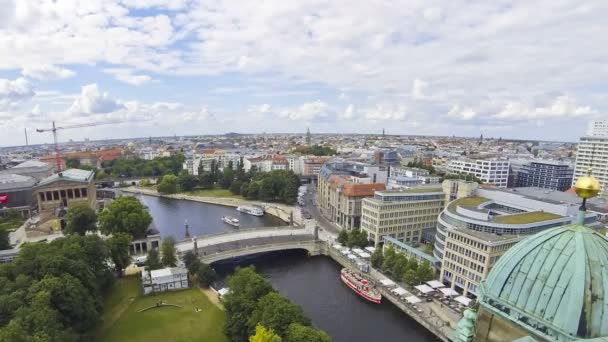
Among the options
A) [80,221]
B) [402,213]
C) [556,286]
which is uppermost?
[556,286]

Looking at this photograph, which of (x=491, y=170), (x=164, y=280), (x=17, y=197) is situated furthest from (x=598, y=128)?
(x=17, y=197)

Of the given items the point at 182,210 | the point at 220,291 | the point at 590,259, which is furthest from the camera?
the point at 182,210

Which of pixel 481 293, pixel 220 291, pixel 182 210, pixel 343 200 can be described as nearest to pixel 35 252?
pixel 220 291

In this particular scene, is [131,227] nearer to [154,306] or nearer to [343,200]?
[154,306]

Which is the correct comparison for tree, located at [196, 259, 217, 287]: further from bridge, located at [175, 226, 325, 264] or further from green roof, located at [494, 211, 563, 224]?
green roof, located at [494, 211, 563, 224]

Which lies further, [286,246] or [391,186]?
[391,186]

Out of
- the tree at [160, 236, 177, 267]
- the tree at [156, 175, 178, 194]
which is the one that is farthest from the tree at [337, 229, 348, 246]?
the tree at [156, 175, 178, 194]

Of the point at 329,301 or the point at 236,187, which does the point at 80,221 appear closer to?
the point at 329,301
